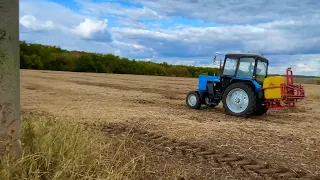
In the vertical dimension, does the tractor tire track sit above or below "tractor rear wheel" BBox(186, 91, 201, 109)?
below

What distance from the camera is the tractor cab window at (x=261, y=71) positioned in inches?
450

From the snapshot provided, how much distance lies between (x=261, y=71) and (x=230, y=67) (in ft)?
2.94

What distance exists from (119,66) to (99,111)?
3944 cm

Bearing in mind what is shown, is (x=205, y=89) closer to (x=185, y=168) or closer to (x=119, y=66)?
(x=185, y=168)

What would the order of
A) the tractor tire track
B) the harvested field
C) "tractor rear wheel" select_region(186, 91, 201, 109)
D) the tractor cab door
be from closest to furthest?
the tractor tire track → the harvested field → the tractor cab door → "tractor rear wheel" select_region(186, 91, 201, 109)

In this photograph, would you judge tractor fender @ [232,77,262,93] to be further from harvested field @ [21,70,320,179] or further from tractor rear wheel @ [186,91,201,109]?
tractor rear wheel @ [186,91,201,109]

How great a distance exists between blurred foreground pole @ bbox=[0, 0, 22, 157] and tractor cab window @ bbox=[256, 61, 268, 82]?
28.2ft

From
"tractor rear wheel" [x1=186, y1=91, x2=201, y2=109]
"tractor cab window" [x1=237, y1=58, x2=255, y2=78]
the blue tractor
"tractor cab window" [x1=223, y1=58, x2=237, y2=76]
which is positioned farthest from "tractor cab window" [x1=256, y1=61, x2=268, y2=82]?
"tractor rear wheel" [x1=186, y1=91, x2=201, y2=109]

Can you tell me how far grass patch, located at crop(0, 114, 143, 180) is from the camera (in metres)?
3.51

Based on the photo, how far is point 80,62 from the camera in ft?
154

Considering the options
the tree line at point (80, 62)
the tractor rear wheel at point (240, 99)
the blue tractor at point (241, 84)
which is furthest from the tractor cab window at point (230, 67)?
the tree line at point (80, 62)

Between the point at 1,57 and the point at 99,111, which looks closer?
the point at 1,57

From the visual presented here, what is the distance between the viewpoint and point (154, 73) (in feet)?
165

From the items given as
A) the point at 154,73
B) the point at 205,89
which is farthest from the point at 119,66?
the point at 205,89
